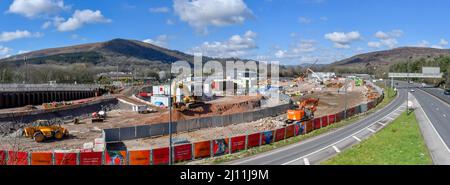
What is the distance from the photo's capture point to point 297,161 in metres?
32.8

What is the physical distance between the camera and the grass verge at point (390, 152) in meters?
28.8

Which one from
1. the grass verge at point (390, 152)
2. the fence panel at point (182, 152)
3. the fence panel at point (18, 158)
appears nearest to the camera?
the grass verge at point (390, 152)

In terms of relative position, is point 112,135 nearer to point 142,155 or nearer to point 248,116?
point 142,155

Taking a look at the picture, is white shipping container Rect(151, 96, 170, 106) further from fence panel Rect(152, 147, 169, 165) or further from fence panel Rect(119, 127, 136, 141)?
fence panel Rect(152, 147, 169, 165)

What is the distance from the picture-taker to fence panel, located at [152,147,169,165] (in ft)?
106

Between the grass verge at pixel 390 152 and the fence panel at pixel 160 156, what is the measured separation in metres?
12.9

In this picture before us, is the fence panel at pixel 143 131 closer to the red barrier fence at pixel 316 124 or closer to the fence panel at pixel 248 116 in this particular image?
the fence panel at pixel 248 116

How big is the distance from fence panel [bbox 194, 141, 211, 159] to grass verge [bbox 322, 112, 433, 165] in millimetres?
10777

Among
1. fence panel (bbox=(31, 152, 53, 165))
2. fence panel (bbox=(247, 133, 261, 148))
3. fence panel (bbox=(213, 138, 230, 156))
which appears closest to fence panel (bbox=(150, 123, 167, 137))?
fence panel (bbox=(247, 133, 261, 148))

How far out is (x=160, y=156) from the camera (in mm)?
32656

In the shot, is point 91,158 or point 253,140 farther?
point 253,140

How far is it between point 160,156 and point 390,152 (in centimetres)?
1891

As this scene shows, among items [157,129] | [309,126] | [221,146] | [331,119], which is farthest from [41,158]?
[331,119]

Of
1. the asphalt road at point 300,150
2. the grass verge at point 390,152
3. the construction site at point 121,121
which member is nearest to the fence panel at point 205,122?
the construction site at point 121,121
